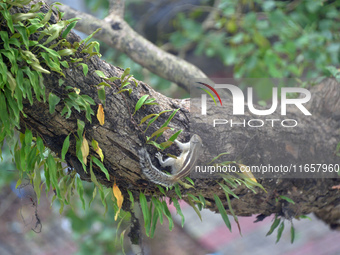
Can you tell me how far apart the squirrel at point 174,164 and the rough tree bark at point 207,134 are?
3cm

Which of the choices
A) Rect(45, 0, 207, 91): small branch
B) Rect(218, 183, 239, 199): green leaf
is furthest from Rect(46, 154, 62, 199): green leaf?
Rect(45, 0, 207, 91): small branch

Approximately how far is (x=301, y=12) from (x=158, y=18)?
178cm

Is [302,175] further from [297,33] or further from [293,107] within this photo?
[297,33]

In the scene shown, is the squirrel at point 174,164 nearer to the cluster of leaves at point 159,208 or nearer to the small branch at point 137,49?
the cluster of leaves at point 159,208

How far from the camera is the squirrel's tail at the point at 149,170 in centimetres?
146

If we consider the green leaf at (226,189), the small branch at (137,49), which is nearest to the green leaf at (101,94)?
the green leaf at (226,189)

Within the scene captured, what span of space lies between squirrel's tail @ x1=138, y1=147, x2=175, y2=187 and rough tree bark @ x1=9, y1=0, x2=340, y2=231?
0.02 m

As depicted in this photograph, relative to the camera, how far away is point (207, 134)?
1.68m

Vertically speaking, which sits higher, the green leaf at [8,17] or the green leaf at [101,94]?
the green leaf at [8,17]

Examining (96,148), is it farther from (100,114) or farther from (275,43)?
(275,43)

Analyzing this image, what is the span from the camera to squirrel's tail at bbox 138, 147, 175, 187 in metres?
1.46

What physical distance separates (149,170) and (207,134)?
34cm

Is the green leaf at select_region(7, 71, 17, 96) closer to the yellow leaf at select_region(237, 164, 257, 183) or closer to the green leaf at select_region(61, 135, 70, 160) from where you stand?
the green leaf at select_region(61, 135, 70, 160)

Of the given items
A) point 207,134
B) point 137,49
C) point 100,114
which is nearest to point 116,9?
point 137,49
